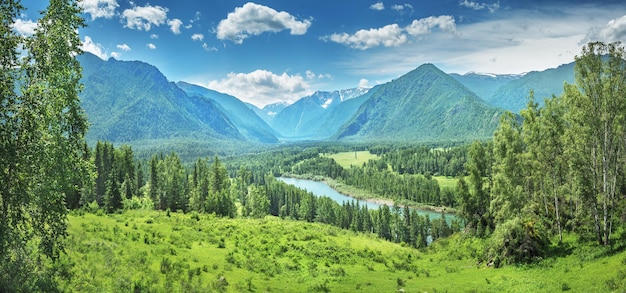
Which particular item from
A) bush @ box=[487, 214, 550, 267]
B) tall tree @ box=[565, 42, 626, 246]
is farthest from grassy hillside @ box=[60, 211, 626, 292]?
tall tree @ box=[565, 42, 626, 246]

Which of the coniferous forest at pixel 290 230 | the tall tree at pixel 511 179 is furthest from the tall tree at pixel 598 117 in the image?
the tall tree at pixel 511 179

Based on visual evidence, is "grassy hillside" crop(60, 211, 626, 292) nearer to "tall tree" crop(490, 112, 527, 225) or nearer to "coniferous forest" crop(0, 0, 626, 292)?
"coniferous forest" crop(0, 0, 626, 292)

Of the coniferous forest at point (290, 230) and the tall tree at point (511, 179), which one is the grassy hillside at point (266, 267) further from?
the tall tree at point (511, 179)

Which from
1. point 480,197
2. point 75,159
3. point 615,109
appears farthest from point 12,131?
point 480,197

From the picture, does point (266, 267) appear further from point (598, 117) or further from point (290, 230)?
point (598, 117)

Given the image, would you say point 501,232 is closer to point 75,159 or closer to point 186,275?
point 186,275
